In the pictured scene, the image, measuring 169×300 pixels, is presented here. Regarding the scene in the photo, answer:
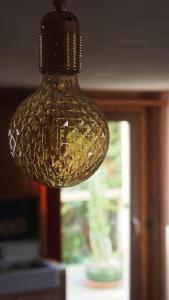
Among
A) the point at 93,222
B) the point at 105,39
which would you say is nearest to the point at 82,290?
the point at 93,222

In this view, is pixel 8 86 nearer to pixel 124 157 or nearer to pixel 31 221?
pixel 31 221

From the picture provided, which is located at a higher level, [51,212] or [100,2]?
[100,2]

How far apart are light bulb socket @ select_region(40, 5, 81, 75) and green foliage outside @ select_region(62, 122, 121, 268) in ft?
15.8

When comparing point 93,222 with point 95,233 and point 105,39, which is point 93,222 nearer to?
point 95,233

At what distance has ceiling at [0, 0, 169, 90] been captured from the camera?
167 cm

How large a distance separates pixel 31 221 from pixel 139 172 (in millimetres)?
1097

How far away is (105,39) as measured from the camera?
7.14 ft

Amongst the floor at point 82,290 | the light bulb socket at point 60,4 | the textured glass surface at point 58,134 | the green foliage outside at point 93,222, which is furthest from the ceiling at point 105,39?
the floor at point 82,290

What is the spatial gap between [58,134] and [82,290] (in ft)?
16.6

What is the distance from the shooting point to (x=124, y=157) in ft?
16.2

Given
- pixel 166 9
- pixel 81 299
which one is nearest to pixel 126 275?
pixel 81 299

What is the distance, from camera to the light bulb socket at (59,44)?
3.74 ft

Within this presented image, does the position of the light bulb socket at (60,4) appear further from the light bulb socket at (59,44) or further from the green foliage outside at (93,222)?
the green foliage outside at (93,222)

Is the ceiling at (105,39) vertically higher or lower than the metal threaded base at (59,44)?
higher
